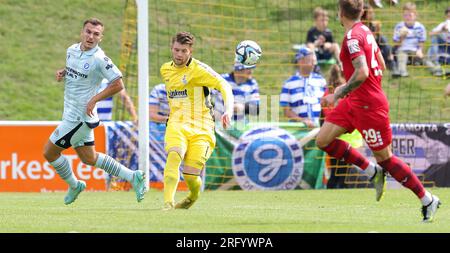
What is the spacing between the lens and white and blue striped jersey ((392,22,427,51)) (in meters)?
22.2

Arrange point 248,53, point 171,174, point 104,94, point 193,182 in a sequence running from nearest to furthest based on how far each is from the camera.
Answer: point 171,174
point 193,182
point 104,94
point 248,53

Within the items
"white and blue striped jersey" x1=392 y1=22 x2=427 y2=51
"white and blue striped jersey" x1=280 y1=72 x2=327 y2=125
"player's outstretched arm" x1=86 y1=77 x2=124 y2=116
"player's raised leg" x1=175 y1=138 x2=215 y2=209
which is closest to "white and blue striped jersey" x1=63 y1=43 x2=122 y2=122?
"player's outstretched arm" x1=86 y1=77 x2=124 y2=116

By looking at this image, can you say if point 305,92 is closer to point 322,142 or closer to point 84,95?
point 84,95

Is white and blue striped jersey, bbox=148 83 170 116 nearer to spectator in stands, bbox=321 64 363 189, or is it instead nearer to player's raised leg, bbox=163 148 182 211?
spectator in stands, bbox=321 64 363 189

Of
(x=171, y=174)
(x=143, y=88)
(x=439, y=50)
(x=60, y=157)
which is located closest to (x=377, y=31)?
(x=439, y=50)

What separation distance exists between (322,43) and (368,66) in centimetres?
1000

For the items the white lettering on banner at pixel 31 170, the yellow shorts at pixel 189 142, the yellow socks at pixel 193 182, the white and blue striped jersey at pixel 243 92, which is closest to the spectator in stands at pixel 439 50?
the white and blue striped jersey at pixel 243 92

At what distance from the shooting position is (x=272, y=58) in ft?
85.6

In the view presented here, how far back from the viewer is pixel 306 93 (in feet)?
61.5

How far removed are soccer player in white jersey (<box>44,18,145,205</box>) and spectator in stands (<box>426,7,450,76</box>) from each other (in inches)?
381

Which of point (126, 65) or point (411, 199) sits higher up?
point (126, 65)
